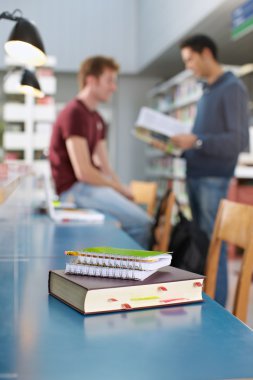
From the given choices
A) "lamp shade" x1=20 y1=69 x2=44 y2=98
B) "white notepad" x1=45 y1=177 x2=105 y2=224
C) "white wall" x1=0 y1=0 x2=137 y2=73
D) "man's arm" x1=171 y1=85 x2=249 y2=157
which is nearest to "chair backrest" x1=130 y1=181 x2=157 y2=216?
"man's arm" x1=171 y1=85 x2=249 y2=157

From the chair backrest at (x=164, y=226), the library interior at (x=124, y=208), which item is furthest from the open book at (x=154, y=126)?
the chair backrest at (x=164, y=226)

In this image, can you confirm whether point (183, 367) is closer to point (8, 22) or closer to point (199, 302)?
point (199, 302)

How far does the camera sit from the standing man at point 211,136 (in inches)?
108

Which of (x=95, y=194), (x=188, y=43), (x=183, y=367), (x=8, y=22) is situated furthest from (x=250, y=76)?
(x=183, y=367)

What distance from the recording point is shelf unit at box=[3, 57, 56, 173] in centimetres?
688

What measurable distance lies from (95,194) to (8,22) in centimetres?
131

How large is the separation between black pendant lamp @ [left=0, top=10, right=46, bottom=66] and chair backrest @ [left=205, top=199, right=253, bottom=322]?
80 centimetres

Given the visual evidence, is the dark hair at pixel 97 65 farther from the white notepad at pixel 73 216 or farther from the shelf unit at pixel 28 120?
the shelf unit at pixel 28 120

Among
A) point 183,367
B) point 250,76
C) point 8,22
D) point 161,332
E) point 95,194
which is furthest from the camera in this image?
point 250,76

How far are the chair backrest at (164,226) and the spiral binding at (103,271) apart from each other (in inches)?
66.7

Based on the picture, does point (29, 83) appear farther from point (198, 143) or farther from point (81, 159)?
point (198, 143)

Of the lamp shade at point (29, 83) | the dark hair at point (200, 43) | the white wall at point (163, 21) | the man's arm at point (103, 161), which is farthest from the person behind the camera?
the white wall at point (163, 21)

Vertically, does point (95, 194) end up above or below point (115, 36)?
below

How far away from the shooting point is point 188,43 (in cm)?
294
